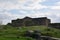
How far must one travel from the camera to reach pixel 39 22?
6781cm

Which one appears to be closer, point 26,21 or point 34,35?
point 34,35

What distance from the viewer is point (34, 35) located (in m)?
30.1

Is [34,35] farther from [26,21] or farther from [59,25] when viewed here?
[26,21]

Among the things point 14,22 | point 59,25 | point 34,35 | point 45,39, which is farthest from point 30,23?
point 45,39

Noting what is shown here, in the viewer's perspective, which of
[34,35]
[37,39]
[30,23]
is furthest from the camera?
[30,23]

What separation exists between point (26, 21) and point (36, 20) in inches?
144

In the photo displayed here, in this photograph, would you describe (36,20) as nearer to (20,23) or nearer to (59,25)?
(20,23)

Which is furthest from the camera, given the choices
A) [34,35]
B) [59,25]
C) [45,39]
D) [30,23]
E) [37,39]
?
[30,23]

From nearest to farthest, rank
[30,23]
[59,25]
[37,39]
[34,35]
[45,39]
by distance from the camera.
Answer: [45,39] → [37,39] → [34,35] → [59,25] → [30,23]

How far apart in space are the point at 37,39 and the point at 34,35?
268 centimetres

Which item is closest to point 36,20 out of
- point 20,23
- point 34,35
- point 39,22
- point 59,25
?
point 39,22

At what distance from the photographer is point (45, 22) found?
67812mm

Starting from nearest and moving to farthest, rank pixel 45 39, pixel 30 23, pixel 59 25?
1. pixel 45 39
2. pixel 59 25
3. pixel 30 23

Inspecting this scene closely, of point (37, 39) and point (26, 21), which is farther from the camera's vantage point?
point (26, 21)
